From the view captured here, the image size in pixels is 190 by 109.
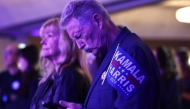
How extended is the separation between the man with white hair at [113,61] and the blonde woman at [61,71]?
38 centimetres

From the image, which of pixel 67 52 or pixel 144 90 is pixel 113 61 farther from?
pixel 67 52

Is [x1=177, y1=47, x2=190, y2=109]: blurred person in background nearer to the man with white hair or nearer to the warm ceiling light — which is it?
the man with white hair

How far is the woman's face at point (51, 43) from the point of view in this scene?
7.59 ft

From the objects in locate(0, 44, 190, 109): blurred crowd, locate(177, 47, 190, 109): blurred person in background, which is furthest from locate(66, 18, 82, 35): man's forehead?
locate(177, 47, 190, 109): blurred person in background

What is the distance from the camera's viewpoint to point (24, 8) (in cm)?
605

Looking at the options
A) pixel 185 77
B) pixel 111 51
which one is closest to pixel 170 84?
pixel 185 77

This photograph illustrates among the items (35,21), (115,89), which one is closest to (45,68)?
(115,89)

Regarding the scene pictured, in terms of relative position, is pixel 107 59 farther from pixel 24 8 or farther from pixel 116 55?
pixel 24 8

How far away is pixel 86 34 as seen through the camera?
176 cm

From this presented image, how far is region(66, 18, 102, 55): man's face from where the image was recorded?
1735 mm

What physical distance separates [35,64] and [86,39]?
178 cm

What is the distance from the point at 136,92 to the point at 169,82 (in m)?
2.06

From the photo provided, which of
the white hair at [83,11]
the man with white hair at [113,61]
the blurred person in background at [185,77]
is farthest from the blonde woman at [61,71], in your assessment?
the blurred person in background at [185,77]

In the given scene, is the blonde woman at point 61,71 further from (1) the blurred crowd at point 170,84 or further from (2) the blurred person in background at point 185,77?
(2) the blurred person in background at point 185,77
